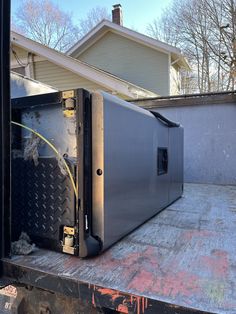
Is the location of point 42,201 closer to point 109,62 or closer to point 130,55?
point 130,55

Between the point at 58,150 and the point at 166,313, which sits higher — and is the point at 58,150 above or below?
above

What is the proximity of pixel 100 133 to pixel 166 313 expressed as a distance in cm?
81

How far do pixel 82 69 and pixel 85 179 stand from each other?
221 inches

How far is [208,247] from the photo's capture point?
1458mm

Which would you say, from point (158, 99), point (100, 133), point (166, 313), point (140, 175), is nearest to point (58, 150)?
point (100, 133)

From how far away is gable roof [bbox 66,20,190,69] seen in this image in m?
8.58

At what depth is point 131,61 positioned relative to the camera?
9.25 meters

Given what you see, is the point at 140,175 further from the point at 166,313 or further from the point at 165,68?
the point at 165,68

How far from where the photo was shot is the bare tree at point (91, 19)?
1762cm

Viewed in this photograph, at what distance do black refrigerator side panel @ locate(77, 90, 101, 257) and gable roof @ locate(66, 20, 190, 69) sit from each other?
26.0 ft

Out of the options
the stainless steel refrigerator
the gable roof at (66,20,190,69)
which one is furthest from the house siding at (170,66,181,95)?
the stainless steel refrigerator

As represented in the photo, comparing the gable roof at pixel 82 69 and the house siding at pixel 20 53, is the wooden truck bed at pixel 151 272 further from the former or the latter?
the house siding at pixel 20 53

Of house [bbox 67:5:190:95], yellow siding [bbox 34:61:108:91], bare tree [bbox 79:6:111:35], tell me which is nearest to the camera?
yellow siding [bbox 34:61:108:91]

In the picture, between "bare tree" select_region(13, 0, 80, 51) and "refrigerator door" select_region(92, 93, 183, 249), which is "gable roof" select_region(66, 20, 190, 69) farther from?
"bare tree" select_region(13, 0, 80, 51)
